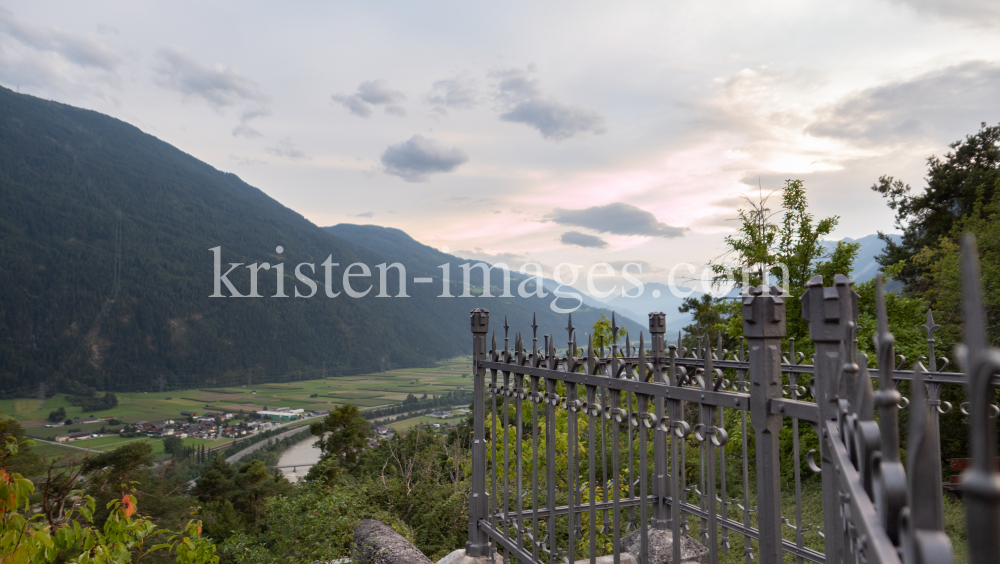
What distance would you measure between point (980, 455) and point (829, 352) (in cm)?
141

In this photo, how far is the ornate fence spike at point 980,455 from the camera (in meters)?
0.48

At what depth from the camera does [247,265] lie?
123 metres

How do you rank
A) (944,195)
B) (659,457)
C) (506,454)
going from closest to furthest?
1. (506,454)
2. (659,457)
3. (944,195)

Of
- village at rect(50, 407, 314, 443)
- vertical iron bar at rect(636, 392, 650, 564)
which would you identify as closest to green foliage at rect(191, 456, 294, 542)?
vertical iron bar at rect(636, 392, 650, 564)

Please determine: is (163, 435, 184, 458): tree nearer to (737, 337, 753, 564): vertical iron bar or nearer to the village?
the village

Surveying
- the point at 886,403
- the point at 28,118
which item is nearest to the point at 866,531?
the point at 886,403

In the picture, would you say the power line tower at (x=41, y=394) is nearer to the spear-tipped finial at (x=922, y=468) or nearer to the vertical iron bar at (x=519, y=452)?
the vertical iron bar at (x=519, y=452)

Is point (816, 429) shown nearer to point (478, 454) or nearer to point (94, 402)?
point (478, 454)

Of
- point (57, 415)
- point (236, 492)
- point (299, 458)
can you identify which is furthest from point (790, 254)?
point (57, 415)

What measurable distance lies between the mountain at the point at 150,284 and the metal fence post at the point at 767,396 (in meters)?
106

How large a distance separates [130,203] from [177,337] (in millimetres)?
53668

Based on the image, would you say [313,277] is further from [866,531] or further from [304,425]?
[866,531]

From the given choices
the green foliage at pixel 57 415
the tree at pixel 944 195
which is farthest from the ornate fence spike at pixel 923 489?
the green foliage at pixel 57 415

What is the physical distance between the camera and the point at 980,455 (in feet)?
1.71
